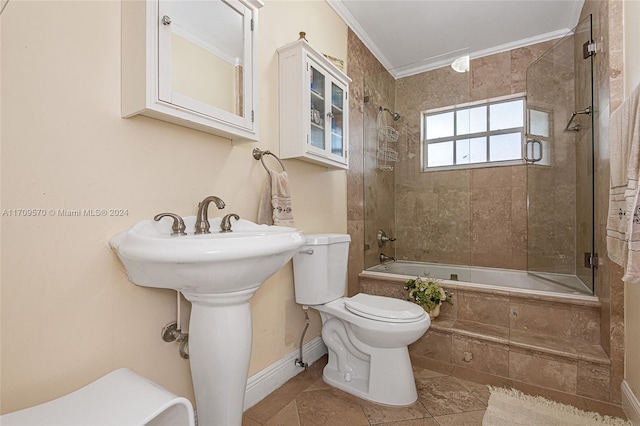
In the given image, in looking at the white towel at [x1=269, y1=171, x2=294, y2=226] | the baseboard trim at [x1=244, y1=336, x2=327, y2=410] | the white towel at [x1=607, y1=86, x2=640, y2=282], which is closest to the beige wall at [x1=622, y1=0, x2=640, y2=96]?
the white towel at [x1=607, y1=86, x2=640, y2=282]

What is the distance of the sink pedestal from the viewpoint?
1.05 meters

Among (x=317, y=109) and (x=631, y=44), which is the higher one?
(x=631, y=44)

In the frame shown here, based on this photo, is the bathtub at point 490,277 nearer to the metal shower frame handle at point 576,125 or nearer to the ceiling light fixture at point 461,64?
the metal shower frame handle at point 576,125

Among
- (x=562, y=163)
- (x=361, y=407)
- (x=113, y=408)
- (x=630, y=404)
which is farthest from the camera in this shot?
(x=562, y=163)

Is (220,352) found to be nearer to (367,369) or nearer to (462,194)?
(367,369)

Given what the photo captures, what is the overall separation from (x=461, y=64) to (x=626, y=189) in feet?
5.90

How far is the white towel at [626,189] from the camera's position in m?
1.05

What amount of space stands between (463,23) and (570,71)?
0.90 metres

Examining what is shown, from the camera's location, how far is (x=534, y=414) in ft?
4.87

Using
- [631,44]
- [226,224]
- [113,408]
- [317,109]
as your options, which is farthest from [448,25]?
[113,408]

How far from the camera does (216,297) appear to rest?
1.03m

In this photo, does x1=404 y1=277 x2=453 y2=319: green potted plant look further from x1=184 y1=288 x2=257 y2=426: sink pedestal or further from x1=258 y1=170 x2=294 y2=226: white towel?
x1=184 y1=288 x2=257 y2=426: sink pedestal

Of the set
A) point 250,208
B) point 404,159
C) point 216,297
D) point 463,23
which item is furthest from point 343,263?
point 463,23

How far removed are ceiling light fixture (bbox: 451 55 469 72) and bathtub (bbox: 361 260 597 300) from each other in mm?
1636
